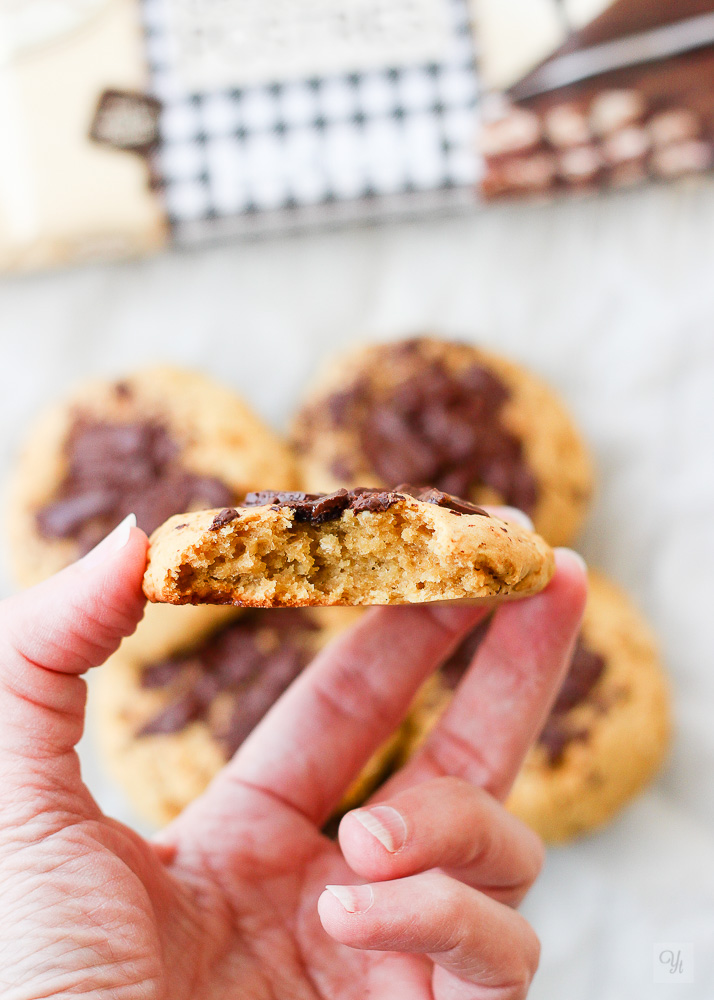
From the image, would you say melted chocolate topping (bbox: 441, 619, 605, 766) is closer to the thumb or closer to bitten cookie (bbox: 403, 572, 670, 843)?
bitten cookie (bbox: 403, 572, 670, 843)

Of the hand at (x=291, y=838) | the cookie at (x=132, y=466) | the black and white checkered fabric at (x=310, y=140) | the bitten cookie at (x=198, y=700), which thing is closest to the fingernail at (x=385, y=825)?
the hand at (x=291, y=838)

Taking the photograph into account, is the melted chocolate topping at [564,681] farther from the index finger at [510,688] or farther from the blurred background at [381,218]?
the blurred background at [381,218]

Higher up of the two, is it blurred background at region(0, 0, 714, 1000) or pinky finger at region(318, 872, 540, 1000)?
blurred background at region(0, 0, 714, 1000)

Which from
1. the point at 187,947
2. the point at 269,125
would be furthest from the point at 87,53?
the point at 187,947

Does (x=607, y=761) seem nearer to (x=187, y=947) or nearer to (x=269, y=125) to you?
(x=187, y=947)

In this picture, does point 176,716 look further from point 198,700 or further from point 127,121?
point 127,121

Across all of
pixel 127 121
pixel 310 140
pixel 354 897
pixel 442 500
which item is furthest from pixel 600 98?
pixel 354 897

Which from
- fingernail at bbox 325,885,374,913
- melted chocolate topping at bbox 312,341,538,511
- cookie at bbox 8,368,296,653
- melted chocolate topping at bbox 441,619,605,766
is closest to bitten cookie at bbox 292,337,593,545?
melted chocolate topping at bbox 312,341,538,511
